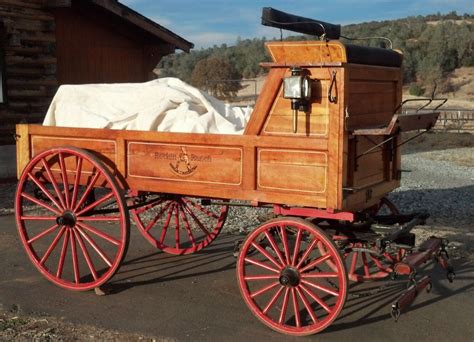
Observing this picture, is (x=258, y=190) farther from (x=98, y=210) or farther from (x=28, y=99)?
(x=28, y=99)

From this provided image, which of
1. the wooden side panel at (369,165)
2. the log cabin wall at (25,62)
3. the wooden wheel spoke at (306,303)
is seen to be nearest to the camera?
the wooden wheel spoke at (306,303)

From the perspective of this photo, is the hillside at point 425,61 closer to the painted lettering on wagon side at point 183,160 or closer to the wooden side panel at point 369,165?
the wooden side panel at point 369,165

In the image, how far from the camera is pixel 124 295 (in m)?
5.46

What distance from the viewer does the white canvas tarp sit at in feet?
16.9

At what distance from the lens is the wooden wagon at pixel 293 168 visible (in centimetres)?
428

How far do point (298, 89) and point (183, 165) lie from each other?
48.2 inches

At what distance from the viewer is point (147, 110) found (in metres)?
5.38

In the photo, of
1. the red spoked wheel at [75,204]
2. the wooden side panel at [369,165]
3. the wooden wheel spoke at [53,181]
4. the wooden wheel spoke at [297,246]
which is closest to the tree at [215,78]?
the red spoked wheel at [75,204]

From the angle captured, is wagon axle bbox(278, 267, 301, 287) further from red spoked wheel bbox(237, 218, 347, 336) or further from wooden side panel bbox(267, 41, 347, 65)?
wooden side panel bbox(267, 41, 347, 65)

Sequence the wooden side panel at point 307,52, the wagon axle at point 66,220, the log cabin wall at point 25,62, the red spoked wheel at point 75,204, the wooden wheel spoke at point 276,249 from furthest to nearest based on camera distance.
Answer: the log cabin wall at point 25,62, the wagon axle at point 66,220, the red spoked wheel at point 75,204, the wooden wheel spoke at point 276,249, the wooden side panel at point 307,52

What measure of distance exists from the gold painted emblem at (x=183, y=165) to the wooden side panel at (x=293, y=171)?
2.02 feet

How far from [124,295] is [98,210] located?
816mm

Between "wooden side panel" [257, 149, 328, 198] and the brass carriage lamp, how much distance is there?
335 millimetres

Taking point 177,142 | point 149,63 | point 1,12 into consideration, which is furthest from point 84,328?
point 149,63
